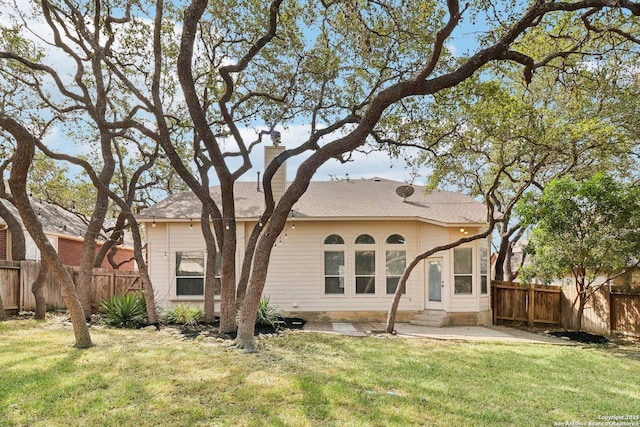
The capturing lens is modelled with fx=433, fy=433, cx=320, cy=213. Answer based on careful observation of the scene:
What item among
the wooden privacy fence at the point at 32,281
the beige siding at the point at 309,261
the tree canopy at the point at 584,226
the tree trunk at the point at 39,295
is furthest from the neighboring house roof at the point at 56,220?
the tree canopy at the point at 584,226

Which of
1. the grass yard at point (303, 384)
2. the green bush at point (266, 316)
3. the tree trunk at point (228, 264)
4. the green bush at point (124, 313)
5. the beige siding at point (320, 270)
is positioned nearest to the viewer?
the grass yard at point (303, 384)

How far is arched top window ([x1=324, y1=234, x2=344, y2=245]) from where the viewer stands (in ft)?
45.0

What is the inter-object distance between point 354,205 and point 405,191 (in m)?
1.88

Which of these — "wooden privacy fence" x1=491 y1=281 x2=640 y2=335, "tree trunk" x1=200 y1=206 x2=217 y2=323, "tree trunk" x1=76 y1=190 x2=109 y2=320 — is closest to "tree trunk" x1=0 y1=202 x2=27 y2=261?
"tree trunk" x1=76 y1=190 x2=109 y2=320

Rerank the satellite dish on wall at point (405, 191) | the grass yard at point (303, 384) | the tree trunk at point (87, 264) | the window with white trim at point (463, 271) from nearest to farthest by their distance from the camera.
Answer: the grass yard at point (303, 384) → the tree trunk at point (87, 264) → the window with white trim at point (463, 271) → the satellite dish on wall at point (405, 191)

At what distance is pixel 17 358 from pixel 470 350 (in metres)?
8.23

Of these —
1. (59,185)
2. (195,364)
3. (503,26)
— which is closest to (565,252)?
(503,26)

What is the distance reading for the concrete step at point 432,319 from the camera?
12.6 m

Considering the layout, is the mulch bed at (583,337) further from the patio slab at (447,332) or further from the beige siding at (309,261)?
the beige siding at (309,261)

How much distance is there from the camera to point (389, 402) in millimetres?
5121

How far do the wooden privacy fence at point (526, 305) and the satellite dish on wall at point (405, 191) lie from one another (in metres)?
4.13

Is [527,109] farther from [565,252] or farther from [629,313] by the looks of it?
[629,313]

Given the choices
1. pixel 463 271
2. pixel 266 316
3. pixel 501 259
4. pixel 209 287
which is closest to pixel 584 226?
pixel 463 271

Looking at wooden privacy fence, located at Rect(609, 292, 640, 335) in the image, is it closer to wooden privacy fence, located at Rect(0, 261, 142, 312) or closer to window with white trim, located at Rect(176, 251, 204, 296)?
window with white trim, located at Rect(176, 251, 204, 296)
